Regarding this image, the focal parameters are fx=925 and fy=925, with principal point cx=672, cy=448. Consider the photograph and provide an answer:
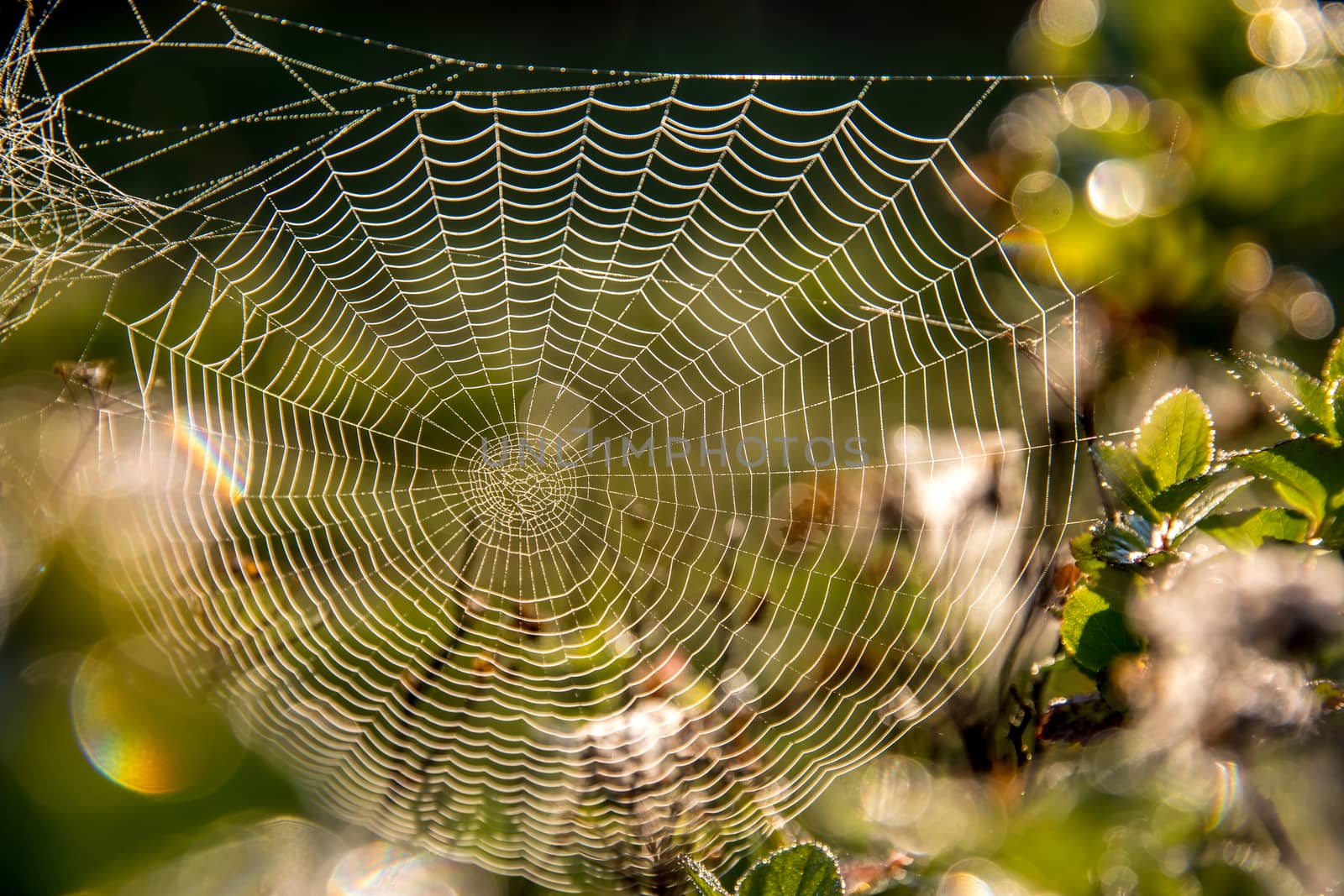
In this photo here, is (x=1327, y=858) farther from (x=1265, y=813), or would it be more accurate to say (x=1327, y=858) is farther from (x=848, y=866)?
(x=848, y=866)

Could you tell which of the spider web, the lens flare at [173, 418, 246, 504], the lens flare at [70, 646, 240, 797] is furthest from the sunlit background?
the lens flare at [173, 418, 246, 504]

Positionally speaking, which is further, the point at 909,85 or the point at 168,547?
the point at 909,85

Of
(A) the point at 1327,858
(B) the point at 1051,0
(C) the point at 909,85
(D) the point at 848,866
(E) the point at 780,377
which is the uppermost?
(C) the point at 909,85

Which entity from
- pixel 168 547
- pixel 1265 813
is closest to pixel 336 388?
pixel 168 547

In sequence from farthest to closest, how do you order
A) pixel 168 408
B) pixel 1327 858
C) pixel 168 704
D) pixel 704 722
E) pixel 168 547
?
pixel 168 547, pixel 168 408, pixel 704 722, pixel 168 704, pixel 1327 858

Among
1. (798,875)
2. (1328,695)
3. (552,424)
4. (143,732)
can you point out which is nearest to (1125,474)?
(1328,695)

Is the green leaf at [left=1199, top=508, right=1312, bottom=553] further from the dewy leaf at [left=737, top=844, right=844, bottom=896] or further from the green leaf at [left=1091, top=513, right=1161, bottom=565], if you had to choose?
the dewy leaf at [left=737, top=844, right=844, bottom=896]
